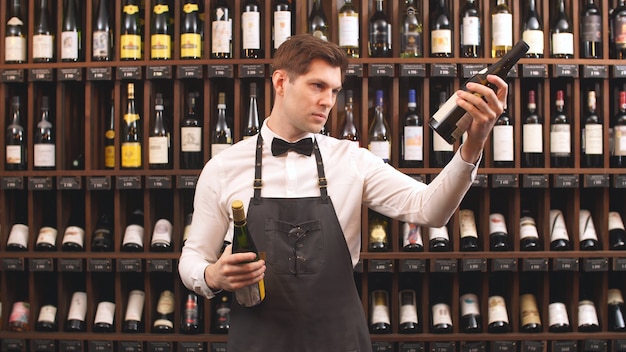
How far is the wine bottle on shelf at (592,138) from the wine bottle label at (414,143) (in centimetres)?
70

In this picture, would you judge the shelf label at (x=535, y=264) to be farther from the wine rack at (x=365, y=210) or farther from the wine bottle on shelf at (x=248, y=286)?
the wine bottle on shelf at (x=248, y=286)

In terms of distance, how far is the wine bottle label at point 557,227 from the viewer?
3.25 metres

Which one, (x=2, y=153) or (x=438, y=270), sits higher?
(x=2, y=153)

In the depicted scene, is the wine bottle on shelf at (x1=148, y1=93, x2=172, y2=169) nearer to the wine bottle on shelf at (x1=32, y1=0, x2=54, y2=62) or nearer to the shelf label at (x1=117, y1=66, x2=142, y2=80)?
the shelf label at (x1=117, y1=66, x2=142, y2=80)

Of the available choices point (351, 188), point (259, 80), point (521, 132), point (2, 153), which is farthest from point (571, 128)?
point (2, 153)

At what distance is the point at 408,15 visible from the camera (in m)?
3.35

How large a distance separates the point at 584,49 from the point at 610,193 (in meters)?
0.67

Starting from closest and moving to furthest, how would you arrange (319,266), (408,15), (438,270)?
(319,266) → (438,270) → (408,15)

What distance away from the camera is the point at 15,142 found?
338cm

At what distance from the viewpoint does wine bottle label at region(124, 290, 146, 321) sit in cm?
328

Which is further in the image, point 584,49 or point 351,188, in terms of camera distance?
point 584,49

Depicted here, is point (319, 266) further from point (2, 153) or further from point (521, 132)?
point (2, 153)

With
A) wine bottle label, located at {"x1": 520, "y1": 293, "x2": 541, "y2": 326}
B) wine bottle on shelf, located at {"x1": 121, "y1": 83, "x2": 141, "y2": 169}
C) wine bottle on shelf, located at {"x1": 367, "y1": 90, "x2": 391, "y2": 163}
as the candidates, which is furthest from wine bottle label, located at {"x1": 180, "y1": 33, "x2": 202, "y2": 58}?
wine bottle label, located at {"x1": 520, "y1": 293, "x2": 541, "y2": 326}

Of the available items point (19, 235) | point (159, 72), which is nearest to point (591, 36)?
point (159, 72)
